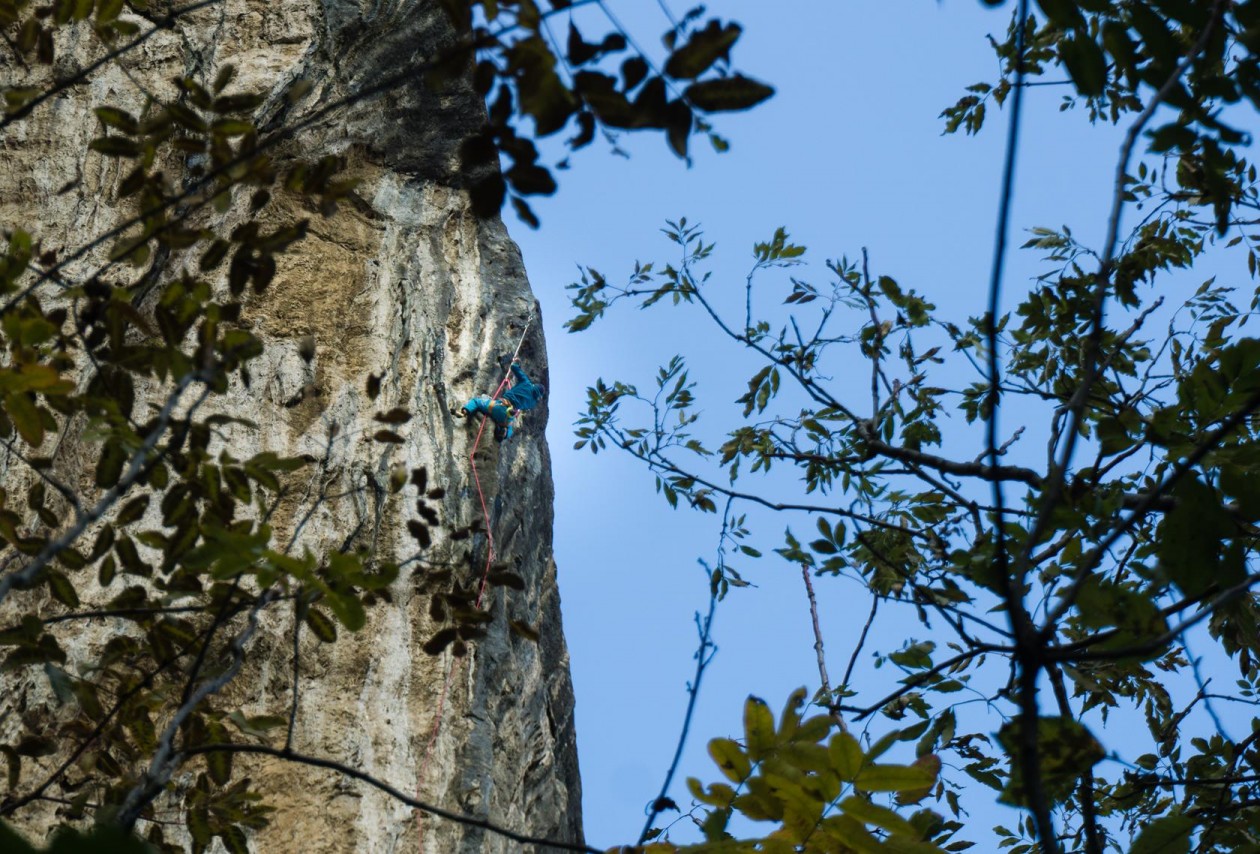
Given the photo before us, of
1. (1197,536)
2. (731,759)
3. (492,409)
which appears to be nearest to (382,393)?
(492,409)

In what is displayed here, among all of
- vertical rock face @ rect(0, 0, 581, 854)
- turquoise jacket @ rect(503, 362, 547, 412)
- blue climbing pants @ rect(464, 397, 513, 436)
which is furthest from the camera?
turquoise jacket @ rect(503, 362, 547, 412)

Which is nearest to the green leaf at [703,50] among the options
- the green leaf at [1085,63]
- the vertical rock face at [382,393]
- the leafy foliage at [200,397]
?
the leafy foliage at [200,397]

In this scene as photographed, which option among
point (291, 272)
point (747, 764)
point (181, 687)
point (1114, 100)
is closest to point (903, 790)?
point (747, 764)

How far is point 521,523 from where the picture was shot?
453 cm

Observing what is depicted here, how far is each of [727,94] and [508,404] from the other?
9.44ft

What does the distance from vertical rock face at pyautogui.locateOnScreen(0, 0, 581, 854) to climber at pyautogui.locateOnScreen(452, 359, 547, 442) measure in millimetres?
69

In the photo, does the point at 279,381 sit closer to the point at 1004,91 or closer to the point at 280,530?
the point at 280,530

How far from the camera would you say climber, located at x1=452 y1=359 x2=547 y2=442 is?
4.43m

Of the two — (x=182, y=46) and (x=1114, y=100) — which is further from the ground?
(x=182, y=46)

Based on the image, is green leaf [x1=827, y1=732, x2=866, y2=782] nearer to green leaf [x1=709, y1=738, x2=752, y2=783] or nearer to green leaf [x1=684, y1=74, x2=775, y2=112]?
green leaf [x1=709, y1=738, x2=752, y2=783]

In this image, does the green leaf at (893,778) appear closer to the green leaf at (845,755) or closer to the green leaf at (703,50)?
the green leaf at (845,755)

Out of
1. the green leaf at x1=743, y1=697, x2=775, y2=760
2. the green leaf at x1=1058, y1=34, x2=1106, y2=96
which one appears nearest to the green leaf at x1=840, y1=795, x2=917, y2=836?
the green leaf at x1=743, y1=697, x2=775, y2=760

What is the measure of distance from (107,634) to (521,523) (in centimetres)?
153

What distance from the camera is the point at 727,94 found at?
1.75 meters
